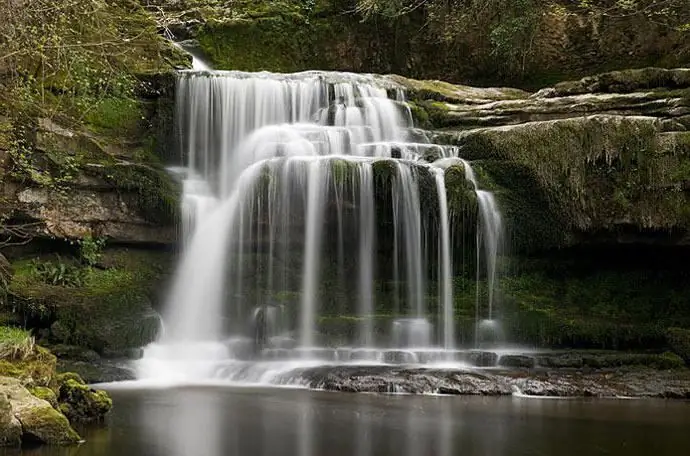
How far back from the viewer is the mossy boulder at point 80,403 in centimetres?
720

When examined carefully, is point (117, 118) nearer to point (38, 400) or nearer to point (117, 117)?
point (117, 117)

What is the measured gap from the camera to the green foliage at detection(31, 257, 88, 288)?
12242 millimetres

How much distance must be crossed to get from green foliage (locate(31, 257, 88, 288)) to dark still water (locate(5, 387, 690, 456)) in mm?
3511

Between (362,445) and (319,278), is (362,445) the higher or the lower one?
the lower one

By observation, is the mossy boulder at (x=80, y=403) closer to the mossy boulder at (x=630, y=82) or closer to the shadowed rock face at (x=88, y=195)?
the shadowed rock face at (x=88, y=195)

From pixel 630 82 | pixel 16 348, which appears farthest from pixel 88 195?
pixel 630 82

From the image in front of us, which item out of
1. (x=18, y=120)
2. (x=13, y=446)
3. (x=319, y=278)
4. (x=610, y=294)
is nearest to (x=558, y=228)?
(x=610, y=294)

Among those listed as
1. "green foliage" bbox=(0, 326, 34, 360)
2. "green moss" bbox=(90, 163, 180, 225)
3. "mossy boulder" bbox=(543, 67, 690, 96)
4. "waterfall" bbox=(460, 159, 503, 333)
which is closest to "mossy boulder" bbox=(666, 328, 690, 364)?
"waterfall" bbox=(460, 159, 503, 333)

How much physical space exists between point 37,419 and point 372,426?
3.17 metres

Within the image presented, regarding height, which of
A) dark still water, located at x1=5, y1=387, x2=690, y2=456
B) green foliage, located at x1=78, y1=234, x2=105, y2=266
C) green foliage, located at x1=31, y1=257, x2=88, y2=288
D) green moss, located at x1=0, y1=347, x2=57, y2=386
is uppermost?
green foliage, located at x1=78, y1=234, x2=105, y2=266

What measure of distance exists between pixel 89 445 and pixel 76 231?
740cm

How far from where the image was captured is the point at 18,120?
37.9 feet

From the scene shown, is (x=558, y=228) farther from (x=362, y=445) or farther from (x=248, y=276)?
(x=362, y=445)

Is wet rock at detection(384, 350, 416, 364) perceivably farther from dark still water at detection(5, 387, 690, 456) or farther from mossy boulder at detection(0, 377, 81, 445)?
mossy boulder at detection(0, 377, 81, 445)
